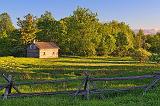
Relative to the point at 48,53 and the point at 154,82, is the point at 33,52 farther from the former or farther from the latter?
the point at 154,82

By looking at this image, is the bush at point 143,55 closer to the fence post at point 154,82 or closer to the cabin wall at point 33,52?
the cabin wall at point 33,52

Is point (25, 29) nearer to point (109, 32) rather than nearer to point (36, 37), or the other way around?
point (36, 37)

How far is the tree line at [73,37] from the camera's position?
117688 mm

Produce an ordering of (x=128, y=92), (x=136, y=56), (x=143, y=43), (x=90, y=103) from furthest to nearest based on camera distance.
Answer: (x=143, y=43), (x=136, y=56), (x=128, y=92), (x=90, y=103)

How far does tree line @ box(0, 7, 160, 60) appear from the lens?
386 feet

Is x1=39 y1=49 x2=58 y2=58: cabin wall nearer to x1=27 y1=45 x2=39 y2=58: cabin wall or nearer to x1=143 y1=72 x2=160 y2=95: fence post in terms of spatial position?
x1=27 y1=45 x2=39 y2=58: cabin wall

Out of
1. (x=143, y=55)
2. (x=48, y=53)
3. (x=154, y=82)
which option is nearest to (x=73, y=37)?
(x=48, y=53)

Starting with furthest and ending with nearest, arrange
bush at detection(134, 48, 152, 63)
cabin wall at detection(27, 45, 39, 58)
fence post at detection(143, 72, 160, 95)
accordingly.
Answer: cabin wall at detection(27, 45, 39, 58) < bush at detection(134, 48, 152, 63) < fence post at detection(143, 72, 160, 95)

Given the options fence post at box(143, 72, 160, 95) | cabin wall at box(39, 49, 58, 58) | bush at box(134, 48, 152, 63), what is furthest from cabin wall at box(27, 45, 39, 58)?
fence post at box(143, 72, 160, 95)

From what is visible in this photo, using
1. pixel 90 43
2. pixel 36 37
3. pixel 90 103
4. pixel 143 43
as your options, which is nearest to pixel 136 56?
pixel 90 43

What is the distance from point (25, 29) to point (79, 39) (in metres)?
17.0

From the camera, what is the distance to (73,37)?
124 m

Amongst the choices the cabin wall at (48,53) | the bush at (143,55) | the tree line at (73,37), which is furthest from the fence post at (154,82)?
the cabin wall at (48,53)

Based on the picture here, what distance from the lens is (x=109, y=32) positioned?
144 metres
